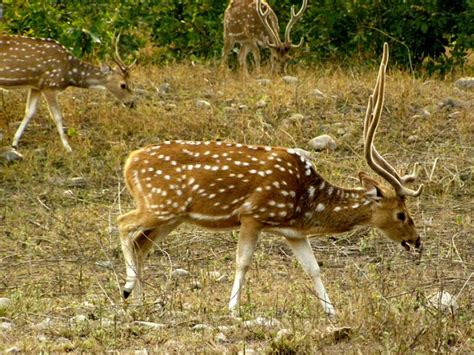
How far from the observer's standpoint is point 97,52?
1672 centimetres

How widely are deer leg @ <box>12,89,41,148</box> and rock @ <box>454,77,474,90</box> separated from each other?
548 cm

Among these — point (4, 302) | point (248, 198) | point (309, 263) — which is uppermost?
point (248, 198)

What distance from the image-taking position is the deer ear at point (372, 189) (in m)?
9.35

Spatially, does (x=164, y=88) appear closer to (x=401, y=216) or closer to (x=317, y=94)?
(x=317, y=94)

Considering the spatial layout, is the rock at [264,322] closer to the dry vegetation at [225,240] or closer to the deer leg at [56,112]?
the dry vegetation at [225,240]

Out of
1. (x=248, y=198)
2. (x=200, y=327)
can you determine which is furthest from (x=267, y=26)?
(x=200, y=327)

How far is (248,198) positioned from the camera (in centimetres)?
908

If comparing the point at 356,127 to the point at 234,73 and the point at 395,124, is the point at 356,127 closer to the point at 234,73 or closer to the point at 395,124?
the point at 395,124

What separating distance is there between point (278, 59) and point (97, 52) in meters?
2.77

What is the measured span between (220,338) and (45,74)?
7671mm

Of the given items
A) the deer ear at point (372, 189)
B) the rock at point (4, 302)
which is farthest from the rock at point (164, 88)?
the rock at point (4, 302)

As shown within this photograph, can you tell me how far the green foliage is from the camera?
16516 mm

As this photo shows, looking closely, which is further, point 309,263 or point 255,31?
point 255,31

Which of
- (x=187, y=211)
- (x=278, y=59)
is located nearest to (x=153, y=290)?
(x=187, y=211)
